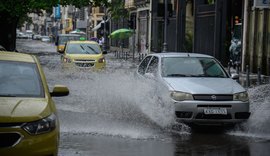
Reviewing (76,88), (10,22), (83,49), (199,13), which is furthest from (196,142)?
(10,22)

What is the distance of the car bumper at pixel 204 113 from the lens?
35.2 feet

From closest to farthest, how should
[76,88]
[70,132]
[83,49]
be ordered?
[70,132]
[76,88]
[83,49]

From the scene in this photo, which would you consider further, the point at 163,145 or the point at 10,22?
the point at 10,22

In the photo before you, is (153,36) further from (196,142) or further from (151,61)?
(196,142)

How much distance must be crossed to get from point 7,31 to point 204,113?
106ft

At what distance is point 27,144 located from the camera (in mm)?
6273

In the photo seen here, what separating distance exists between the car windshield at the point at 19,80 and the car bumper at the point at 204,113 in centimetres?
359

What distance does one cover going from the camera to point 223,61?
32.6 meters

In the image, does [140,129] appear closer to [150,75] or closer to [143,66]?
[150,75]

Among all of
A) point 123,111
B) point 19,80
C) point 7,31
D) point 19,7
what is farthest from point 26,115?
point 7,31

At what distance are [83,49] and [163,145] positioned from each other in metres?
17.0

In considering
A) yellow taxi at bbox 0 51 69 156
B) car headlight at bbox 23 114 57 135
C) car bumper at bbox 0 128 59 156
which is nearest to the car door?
yellow taxi at bbox 0 51 69 156

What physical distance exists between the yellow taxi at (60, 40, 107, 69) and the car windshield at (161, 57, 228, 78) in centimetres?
1286

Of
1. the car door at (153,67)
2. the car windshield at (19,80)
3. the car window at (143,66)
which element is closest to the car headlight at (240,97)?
the car door at (153,67)
